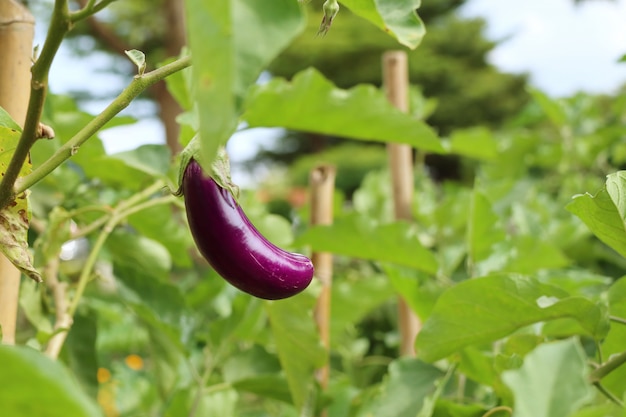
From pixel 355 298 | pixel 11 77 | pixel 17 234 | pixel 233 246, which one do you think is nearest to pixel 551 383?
pixel 233 246

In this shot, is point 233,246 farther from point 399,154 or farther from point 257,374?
point 399,154

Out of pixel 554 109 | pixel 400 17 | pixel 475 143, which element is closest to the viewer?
pixel 400 17

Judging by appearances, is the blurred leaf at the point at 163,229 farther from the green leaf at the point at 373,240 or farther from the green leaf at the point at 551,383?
the green leaf at the point at 551,383

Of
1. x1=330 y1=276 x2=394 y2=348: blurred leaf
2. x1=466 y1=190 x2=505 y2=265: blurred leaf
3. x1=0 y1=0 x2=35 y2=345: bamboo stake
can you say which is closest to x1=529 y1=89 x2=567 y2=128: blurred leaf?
x1=330 y1=276 x2=394 y2=348: blurred leaf

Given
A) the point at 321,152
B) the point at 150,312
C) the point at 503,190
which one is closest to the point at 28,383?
the point at 150,312

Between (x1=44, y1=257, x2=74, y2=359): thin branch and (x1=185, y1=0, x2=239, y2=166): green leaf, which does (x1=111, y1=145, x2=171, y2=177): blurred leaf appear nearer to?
(x1=44, y1=257, x2=74, y2=359): thin branch

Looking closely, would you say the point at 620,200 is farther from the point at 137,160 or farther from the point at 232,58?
the point at 137,160
